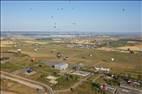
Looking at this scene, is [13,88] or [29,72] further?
[29,72]

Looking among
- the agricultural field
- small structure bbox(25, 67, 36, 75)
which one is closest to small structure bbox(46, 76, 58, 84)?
the agricultural field

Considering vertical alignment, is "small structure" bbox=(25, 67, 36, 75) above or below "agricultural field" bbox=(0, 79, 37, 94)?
above

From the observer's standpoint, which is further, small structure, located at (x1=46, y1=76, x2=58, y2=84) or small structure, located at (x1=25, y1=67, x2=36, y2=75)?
small structure, located at (x1=25, y1=67, x2=36, y2=75)

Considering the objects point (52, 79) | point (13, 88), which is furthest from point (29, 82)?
point (52, 79)

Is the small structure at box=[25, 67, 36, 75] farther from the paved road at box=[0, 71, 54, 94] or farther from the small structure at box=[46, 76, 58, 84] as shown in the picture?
the small structure at box=[46, 76, 58, 84]

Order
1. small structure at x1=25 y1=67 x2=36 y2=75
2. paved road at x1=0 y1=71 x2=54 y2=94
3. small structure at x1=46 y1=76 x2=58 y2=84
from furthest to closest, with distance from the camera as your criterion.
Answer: small structure at x1=25 y1=67 x2=36 y2=75
small structure at x1=46 y1=76 x2=58 y2=84
paved road at x1=0 y1=71 x2=54 y2=94

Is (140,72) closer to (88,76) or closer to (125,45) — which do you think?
(88,76)

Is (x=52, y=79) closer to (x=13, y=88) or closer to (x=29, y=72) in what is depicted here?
(x=13, y=88)

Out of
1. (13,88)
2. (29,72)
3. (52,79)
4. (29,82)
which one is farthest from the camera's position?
(29,72)

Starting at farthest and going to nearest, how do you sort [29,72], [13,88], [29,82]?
[29,72], [29,82], [13,88]

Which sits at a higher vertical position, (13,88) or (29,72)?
(29,72)

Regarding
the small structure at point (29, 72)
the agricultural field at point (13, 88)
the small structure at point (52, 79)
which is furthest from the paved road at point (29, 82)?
the small structure at point (29, 72)
